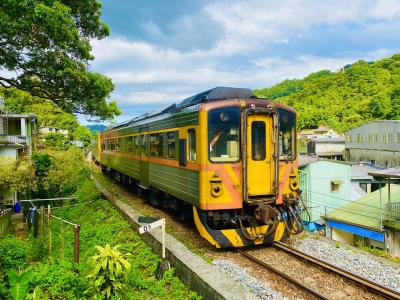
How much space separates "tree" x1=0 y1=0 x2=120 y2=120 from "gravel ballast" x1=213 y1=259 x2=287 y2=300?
19.8ft

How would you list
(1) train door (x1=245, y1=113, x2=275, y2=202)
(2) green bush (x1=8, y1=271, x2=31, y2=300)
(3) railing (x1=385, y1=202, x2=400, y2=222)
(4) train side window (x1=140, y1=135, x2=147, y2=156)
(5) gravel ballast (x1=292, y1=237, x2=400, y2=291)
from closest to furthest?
(2) green bush (x1=8, y1=271, x2=31, y2=300)
(5) gravel ballast (x1=292, y1=237, x2=400, y2=291)
(1) train door (x1=245, y1=113, x2=275, y2=202)
(4) train side window (x1=140, y1=135, x2=147, y2=156)
(3) railing (x1=385, y1=202, x2=400, y2=222)

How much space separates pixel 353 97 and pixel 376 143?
36.7 meters

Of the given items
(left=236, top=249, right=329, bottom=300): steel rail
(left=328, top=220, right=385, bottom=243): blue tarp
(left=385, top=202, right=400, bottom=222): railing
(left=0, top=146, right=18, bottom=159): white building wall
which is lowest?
(left=328, top=220, right=385, bottom=243): blue tarp

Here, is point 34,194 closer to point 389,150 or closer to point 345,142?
point 389,150

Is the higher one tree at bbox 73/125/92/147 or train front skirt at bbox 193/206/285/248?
tree at bbox 73/125/92/147

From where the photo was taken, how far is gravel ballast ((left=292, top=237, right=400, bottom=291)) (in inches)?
219

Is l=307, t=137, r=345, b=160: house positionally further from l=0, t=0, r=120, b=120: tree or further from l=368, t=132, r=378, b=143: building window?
l=0, t=0, r=120, b=120: tree

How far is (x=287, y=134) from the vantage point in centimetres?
728

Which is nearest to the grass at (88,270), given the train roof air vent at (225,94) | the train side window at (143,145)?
the train side window at (143,145)

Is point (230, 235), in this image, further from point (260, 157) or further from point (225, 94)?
point (225, 94)

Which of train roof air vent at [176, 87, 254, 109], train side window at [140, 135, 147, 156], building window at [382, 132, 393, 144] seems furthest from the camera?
building window at [382, 132, 393, 144]

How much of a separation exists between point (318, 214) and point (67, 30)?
15.3 metres

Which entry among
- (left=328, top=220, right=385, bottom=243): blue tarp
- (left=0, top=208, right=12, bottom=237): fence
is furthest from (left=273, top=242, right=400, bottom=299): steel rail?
A: (left=0, top=208, right=12, bottom=237): fence

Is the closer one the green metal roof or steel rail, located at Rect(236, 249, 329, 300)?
steel rail, located at Rect(236, 249, 329, 300)
